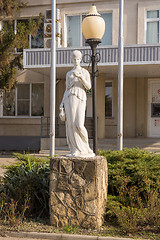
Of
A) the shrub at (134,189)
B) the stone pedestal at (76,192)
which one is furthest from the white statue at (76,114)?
the shrub at (134,189)

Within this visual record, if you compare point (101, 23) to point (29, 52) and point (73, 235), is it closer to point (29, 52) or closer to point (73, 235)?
point (73, 235)

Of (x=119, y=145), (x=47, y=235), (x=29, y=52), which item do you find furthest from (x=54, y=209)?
(x=29, y=52)

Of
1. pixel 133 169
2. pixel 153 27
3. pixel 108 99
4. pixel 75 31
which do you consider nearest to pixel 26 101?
pixel 108 99

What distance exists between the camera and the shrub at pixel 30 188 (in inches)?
255

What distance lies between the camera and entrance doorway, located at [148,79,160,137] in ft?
60.5

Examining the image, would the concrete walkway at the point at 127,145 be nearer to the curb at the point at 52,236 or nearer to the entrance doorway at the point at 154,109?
the entrance doorway at the point at 154,109

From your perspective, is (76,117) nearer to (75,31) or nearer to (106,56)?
(106,56)

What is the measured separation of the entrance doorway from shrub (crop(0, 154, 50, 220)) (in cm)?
1206

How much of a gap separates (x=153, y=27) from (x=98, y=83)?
3996 millimetres

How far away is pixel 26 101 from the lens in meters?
20.2

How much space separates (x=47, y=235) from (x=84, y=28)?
511 centimetres

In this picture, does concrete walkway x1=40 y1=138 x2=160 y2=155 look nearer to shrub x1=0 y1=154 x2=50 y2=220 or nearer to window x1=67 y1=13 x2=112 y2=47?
window x1=67 y1=13 x2=112 y2=47

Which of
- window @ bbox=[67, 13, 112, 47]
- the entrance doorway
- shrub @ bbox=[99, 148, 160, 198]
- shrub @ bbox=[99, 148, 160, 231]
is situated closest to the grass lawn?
shrub @ bbox=[99, 148, 160, 231]

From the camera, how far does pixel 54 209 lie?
5.88 meters
